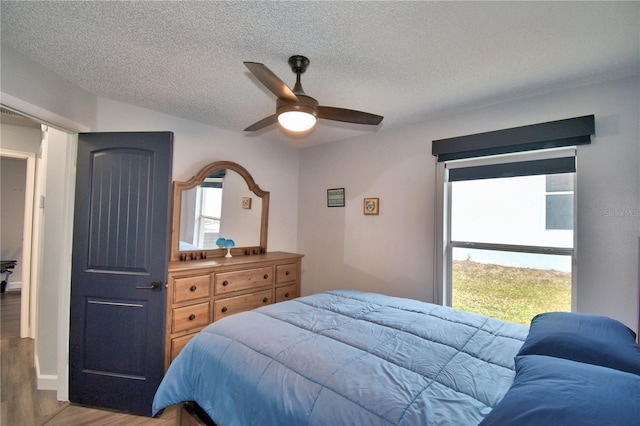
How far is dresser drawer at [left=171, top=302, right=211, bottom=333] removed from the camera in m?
2.29

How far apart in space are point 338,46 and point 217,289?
2192 millimetres

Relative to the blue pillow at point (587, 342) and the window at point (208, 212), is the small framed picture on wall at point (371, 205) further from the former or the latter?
the blue pillow at point (587, 342)

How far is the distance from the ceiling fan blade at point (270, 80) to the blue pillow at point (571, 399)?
5.25 feet

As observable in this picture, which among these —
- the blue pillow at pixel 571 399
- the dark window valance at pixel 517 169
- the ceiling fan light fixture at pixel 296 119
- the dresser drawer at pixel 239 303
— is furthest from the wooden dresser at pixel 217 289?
the blue pillow at pixel 571 399

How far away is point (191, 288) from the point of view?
2.39m

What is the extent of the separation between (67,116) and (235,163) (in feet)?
4.89

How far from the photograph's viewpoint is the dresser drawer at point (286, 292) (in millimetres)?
3172

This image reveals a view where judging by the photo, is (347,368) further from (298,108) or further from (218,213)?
(218,213)

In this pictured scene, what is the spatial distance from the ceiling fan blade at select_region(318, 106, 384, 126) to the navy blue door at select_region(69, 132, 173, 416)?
126 centimetres

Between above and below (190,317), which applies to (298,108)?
above

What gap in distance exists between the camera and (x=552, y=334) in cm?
126

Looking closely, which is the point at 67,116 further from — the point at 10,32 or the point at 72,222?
the point at 72,222

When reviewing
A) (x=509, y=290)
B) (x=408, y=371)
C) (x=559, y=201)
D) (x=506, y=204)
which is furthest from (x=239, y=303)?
(x=559, y=201)

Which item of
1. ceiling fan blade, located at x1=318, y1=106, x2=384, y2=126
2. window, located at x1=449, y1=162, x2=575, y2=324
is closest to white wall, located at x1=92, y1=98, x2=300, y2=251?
ceiling fan blade, located at x1=318, y1=106, x2=384, y2=126
